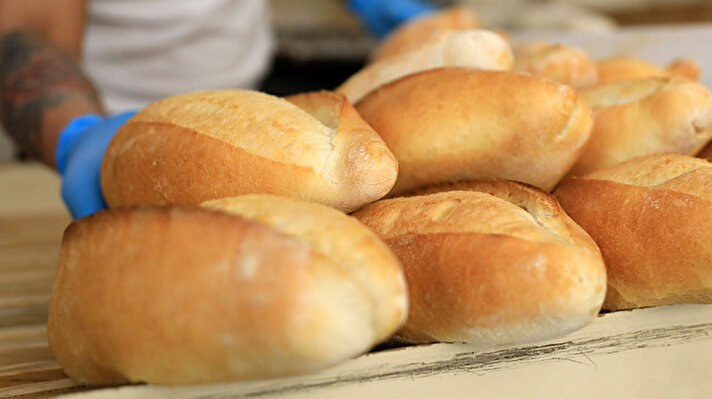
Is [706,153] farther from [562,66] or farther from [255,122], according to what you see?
[255,122]

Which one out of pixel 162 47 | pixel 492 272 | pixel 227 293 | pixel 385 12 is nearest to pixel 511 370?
pixel 492 272

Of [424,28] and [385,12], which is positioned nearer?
[424,28]

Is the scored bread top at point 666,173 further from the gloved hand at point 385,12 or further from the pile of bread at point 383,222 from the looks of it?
the gloved hand at point 385,12

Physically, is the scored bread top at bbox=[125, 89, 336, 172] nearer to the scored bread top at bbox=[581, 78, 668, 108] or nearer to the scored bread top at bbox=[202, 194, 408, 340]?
the scored bread top at bbox=[202, 194, 408, 340]

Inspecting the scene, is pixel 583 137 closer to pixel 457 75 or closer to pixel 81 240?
pixel 457 75

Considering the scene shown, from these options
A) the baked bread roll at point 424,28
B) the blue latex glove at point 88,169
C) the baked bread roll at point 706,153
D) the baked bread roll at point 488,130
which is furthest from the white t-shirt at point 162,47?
the baked bread roll at point 706,153

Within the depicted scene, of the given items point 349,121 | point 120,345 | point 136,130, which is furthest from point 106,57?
point 120,345
